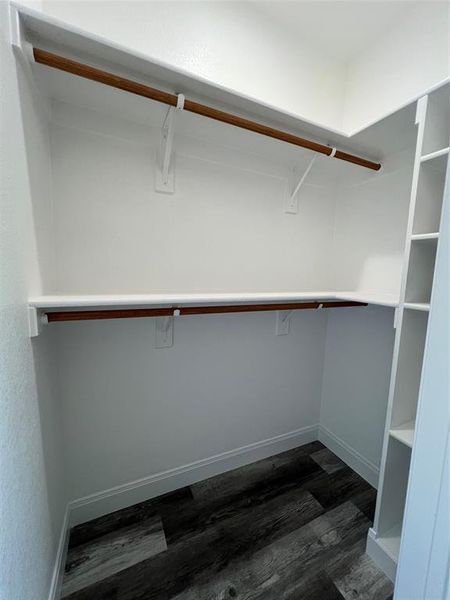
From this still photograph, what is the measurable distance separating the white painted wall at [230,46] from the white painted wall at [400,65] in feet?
0.32

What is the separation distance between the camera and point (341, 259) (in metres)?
1.72

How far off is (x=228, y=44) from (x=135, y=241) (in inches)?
42.1

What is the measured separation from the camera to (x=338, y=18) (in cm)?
127

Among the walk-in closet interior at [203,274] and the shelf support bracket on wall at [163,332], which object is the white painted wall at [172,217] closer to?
the walk-in closet interior at [203,274]

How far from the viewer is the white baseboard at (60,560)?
95cm

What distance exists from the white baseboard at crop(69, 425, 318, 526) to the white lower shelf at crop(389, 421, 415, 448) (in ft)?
2.90

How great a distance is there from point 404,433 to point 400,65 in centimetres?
180

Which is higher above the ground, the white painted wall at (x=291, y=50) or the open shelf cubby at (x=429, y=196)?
the white painted wall at (x=291, y=50)

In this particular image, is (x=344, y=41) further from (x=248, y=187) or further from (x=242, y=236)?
(x=242, y=236)

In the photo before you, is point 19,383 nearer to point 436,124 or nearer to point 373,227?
point 436,124

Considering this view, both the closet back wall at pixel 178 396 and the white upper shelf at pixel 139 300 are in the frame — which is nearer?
the white upper shelf at pixel 139 300

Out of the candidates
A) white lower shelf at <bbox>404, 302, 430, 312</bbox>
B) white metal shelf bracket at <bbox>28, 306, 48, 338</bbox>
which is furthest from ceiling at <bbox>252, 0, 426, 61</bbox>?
white metal shelf bracket at <bbox>28, 306, 48, 338</bbox>

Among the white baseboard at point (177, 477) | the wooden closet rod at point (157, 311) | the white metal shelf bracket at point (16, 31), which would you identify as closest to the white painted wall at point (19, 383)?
the white metal shelf bracket at point (16, 31)

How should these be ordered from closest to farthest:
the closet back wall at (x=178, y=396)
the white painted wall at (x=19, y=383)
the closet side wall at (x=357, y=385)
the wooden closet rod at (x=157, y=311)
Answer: the white painted wall at (x=19, y=383)
the wooden closet rod at (x=157, y=311)
the closet back wall at (x=178, y=396)
the closet side wall at (x=357, y=385)
